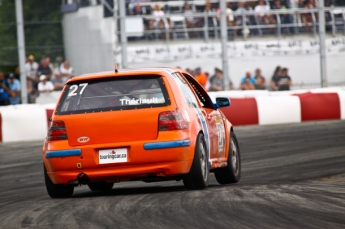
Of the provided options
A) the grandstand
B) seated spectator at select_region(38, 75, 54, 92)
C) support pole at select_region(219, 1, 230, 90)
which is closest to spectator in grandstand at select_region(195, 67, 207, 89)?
the grandstand

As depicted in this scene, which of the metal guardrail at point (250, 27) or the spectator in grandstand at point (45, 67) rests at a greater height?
the metal guardrail at point (250, 27)

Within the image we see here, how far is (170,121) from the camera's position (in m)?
9.39

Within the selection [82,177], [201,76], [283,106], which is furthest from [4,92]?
[82,177]

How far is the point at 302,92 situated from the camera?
2270cm

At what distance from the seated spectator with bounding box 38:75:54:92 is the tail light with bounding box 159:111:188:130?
12.7 m

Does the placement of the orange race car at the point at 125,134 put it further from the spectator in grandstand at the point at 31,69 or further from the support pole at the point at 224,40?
the support pole at the point at 224,40

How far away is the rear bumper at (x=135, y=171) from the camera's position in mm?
9312

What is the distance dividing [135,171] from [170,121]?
60cm

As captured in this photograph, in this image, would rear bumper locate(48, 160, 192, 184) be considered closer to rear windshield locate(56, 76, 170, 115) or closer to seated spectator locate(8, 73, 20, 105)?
rear windshield locate(56, 76, 170, 115)

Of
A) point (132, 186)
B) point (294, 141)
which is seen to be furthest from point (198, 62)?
point (132, 186)

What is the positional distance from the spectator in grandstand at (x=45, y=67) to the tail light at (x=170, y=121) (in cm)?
1283

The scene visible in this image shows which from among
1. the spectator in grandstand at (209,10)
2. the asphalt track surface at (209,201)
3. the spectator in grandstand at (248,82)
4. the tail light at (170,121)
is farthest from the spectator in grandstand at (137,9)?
the tail light at (170,121)

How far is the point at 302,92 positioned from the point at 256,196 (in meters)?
14.5

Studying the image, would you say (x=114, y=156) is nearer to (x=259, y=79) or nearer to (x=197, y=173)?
(x=197, y=173)
